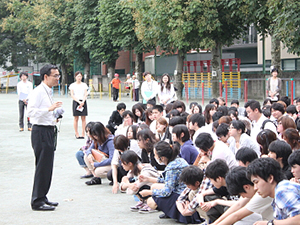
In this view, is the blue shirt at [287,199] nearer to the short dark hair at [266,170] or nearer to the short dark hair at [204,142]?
the short dark hair at [266,170]

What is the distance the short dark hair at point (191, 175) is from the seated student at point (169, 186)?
1.07 ft

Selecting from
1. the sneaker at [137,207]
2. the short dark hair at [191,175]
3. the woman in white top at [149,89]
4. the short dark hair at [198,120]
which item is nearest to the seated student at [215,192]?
the short dark hair at [191,175]

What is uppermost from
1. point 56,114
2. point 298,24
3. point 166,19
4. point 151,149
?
point 166,19

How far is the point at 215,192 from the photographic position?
496 cm

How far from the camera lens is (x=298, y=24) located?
14.8 m

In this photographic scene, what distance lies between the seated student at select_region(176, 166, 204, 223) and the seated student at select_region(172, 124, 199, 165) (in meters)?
1.00

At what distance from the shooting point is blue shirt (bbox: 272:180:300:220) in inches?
137

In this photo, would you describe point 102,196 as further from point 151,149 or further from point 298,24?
point 298,24

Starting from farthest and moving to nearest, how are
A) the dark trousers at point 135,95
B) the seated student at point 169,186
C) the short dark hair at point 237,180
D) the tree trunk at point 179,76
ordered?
1. the dark trousers at point 135,95
2. the tree trunk at point 179,76
3. the seated student at point 169,186
4. the short dark hair at point 237,180

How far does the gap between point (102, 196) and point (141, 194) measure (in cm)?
128

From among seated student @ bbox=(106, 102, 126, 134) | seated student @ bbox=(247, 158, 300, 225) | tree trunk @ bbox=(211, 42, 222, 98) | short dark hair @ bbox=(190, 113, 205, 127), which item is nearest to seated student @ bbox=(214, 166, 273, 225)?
seated student @ bbox=(247, 158, 300, 225)

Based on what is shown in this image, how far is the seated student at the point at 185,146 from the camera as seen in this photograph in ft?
20.9

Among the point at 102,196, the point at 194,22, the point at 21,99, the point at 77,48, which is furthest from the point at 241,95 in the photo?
the point at 102,196

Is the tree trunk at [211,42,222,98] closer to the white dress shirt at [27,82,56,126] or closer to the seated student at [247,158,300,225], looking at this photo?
the white dress shirt at [27,82,56,126]
